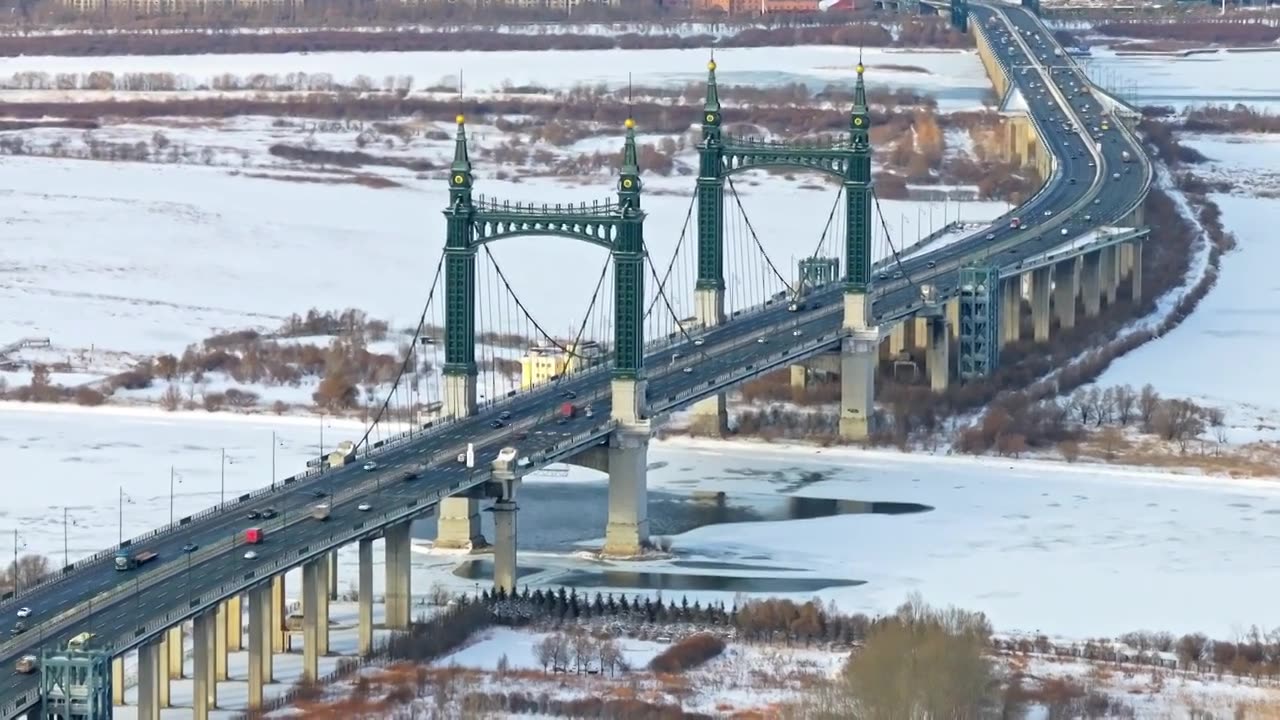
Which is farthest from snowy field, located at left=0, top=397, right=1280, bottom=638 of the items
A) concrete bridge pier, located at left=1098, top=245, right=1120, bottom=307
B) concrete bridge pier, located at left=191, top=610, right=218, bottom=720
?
concrete bridge pier, located at left=1098, top=245, right=1120, bottom=307

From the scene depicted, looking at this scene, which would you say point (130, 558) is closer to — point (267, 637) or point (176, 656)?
point (176, 656)

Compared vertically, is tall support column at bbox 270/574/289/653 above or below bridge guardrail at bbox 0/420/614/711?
below

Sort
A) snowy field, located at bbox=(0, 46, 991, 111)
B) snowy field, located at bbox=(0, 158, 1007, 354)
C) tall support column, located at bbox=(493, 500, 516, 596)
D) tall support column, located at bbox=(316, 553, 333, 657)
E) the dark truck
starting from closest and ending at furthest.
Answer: the dark truck → tall support column, located at bbox=(316, 553, 333, 657) → tall support column, located at bbox=(493, 500, 516, 596) → snowy field, located at bbox=(0, 158, 1007, 354) → snowy field, located at bbox=(0, 46, 991, 111)

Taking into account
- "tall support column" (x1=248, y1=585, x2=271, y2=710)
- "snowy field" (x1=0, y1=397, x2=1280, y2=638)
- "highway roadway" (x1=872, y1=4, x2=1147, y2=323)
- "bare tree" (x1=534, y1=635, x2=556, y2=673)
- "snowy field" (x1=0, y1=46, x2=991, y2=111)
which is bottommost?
"bare tree" (x1=534, y1=635, x2=556, y2=673)

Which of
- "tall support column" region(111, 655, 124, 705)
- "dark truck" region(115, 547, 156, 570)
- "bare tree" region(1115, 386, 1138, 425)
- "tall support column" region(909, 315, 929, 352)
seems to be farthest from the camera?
"tall support column" region(909, 315, 929, 352)

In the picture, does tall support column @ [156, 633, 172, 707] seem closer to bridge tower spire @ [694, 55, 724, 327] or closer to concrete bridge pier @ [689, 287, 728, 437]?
concrete bridge pier @ [689, 287, 728, 437]

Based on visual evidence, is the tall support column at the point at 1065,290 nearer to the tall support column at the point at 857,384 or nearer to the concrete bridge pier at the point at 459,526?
the tall support column at the point at 857,384

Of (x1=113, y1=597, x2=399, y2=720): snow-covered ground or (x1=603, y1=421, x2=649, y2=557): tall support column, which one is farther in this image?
(x1=603, y1=421, x2=649, y2=557): tall support column

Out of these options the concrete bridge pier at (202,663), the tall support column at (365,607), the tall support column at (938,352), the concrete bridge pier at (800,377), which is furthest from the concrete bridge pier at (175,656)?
the tall support column at (938,352)

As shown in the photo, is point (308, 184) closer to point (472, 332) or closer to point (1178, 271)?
point (1178, 271)

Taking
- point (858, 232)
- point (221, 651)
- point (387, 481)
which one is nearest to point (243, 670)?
point (221, 651)
